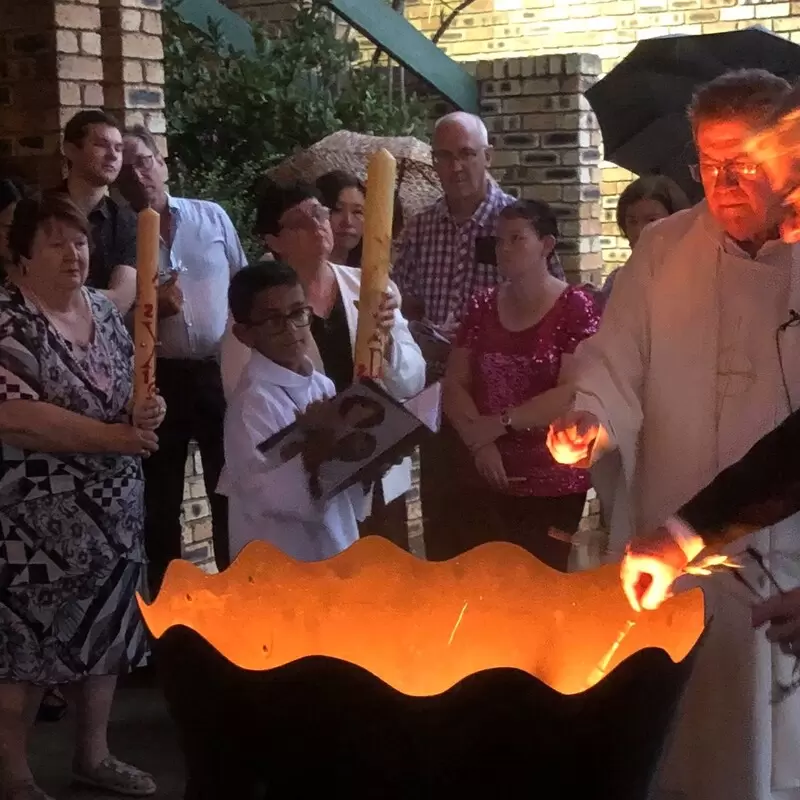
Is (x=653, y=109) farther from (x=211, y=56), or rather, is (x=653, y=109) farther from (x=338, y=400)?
(x=338, y=400)

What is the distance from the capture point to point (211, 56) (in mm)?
6184

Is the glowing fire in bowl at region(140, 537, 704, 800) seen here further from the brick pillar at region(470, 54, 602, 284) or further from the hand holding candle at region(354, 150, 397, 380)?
the brick pillar at region(470, 54, 602, 284)

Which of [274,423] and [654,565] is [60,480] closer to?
[274,423]

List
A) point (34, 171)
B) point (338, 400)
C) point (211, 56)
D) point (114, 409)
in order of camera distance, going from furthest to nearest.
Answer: point (211, 56), point (34, 171), point (114, 409), point (338, 400)

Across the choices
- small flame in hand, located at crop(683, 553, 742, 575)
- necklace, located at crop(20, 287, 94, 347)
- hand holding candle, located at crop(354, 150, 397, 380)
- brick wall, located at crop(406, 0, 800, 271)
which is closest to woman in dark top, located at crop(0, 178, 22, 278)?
necklace, located at crop(20, 287, 94, 347)

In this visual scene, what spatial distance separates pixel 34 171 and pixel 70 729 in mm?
1770

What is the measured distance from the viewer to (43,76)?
444cm

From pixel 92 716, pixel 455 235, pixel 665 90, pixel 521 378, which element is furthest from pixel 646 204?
pixel 92 716

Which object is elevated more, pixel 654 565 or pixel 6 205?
pixel 6 205

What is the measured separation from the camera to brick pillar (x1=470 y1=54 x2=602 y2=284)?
645 cm

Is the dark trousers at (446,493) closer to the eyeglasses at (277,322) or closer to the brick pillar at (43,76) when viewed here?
the eyeglasses at (277,322)

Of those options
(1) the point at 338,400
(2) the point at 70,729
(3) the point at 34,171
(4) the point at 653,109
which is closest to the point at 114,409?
(1) the point at 338,400

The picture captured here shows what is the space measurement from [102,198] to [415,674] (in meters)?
2.43

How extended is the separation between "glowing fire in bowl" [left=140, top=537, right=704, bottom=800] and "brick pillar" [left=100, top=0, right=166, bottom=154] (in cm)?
285
